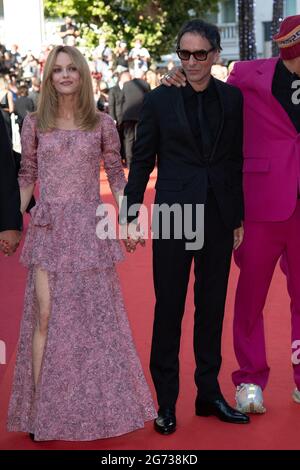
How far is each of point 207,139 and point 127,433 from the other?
4.45 feet

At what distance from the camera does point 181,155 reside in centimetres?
446

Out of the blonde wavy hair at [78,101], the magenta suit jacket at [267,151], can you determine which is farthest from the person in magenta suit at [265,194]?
the blonde wavy hair at [78,101]

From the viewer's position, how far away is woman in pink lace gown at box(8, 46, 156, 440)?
Result: 4.50m

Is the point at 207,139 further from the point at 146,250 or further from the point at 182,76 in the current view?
the point at 146,250

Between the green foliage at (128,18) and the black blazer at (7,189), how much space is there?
87.1 feet

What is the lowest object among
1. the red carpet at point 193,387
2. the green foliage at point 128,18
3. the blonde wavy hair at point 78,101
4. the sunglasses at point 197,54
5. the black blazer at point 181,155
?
the red carpet at point 193,387

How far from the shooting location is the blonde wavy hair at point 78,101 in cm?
450

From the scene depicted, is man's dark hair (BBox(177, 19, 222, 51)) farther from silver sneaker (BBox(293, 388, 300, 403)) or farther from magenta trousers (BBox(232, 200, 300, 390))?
silver sneaker (BBox(293, 388, 300, 403))

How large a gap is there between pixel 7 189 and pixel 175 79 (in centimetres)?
88

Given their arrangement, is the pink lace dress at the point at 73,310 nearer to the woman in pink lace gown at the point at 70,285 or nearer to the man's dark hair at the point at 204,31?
the woman in pink lace gown at the point at 70,285

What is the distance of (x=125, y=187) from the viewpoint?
14.9 feet

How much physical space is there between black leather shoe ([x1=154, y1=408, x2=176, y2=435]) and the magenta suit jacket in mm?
975

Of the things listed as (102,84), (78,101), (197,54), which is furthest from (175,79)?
(102,84)

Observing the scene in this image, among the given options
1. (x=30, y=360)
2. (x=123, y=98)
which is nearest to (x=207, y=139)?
(x=30, y=360)
